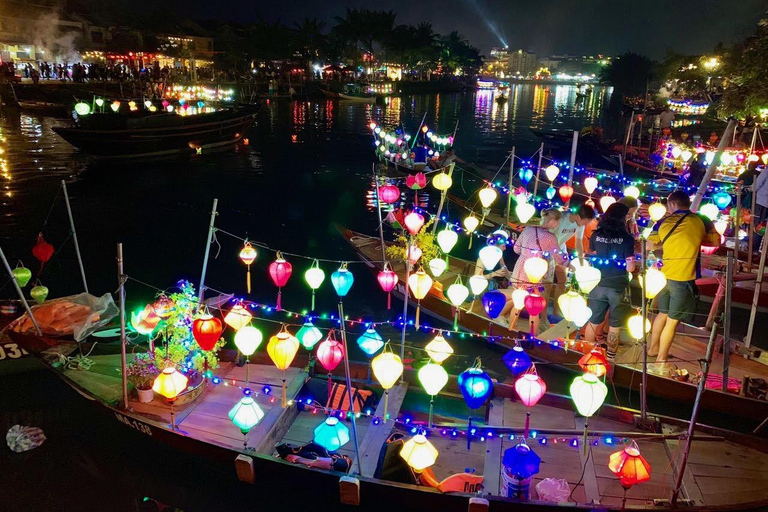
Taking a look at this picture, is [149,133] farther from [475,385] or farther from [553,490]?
[553,490]

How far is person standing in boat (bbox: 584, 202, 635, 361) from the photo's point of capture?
7918 mm

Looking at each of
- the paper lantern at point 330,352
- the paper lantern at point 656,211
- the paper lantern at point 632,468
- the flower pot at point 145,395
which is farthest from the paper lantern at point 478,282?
the paper lantern at point 656,211

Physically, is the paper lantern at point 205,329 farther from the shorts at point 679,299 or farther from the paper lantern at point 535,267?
the shorts at point 679,299

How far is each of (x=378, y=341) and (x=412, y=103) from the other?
71878 mm

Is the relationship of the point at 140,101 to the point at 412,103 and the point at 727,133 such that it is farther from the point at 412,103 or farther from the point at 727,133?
the point at 412,103

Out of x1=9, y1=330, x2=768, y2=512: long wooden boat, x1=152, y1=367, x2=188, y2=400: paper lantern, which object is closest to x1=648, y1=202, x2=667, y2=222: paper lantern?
x1=9, y1=330, x2=768, y2=512: long wooden boat

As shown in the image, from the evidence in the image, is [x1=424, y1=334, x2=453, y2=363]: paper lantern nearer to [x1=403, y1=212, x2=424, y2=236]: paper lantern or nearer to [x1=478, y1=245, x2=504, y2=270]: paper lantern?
[x1=478, y1=245, x2=504, y2=270]: paper lantern

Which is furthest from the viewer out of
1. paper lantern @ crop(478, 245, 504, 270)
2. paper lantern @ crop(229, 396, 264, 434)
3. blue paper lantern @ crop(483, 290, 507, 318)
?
paper lantern @ crop(478, 245, 504, 270)

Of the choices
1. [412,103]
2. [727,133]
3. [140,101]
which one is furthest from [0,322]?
[412,103]

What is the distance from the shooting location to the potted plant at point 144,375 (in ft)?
24.6

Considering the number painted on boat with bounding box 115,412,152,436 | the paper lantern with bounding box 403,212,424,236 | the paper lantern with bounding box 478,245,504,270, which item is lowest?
the number painted on boat with bounding box 115,412,152,436

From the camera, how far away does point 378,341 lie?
25.3 feet

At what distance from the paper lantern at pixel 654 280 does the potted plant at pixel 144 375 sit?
22.5ft

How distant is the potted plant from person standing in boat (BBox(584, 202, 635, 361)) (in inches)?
256
